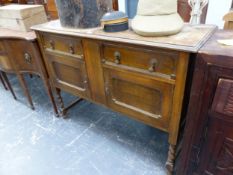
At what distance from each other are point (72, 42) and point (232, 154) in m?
1.04

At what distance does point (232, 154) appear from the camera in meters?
0.78

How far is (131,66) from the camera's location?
0.94 m

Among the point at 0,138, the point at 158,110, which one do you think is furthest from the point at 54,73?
the point at 158,110

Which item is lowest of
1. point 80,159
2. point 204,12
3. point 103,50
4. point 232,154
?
point 80,159

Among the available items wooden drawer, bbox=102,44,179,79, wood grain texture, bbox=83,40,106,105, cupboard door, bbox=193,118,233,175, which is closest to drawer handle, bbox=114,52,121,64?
wooden drawer, bbox=102,44,179,79

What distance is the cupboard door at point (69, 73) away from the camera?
4.05 ft

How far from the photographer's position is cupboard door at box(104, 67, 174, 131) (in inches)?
35.3

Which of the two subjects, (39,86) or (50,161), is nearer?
(50,161)

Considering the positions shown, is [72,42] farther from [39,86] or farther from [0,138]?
[39,86]

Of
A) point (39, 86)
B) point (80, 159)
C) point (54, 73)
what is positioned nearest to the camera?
point (80, 159)

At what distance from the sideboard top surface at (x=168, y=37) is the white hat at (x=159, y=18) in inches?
1.2

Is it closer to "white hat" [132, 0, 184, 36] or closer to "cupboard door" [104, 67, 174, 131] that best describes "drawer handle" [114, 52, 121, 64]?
"cupboard door" [104, 67, 174, 131]

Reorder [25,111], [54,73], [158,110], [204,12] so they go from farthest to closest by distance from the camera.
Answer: [25,111] < [54,73] < [204,12] < [158,110]

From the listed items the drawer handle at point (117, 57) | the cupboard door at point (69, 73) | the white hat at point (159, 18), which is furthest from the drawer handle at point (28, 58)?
the white hat at point (159, 18)
